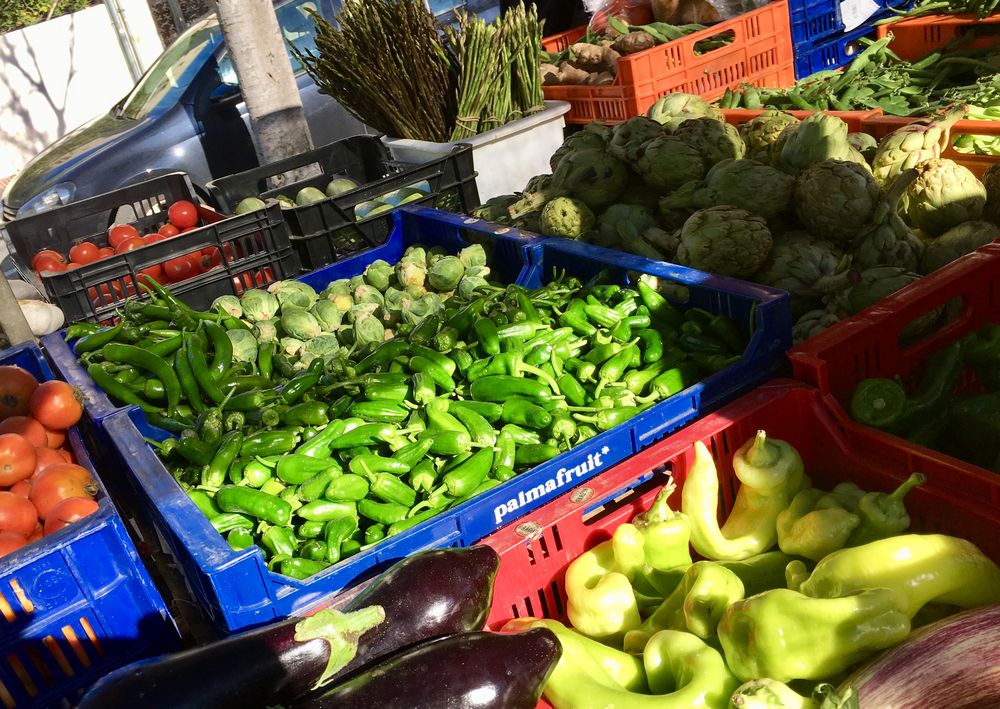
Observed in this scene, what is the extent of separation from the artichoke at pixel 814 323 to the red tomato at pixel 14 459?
269 cm

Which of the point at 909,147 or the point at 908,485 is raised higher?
the point at 909,147

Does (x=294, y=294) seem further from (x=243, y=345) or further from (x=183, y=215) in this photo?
(x=183, y=215)

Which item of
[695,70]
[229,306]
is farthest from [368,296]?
[695,70]

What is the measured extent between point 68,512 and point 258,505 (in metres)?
0.58

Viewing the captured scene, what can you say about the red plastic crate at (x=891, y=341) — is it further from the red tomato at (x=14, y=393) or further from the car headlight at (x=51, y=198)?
the car headlight at (x=51, y=198)

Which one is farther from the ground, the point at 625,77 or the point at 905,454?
the point at 625,77

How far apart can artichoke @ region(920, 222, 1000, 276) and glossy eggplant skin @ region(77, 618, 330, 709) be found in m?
2.87

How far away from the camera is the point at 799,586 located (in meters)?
1.96

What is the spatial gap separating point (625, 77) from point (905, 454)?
3.86 metres

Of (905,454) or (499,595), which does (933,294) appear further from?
(499,595)

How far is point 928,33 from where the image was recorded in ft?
19.4

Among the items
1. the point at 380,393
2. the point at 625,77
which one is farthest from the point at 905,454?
the point at 625,77

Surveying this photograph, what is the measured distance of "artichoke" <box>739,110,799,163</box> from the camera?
428 cm

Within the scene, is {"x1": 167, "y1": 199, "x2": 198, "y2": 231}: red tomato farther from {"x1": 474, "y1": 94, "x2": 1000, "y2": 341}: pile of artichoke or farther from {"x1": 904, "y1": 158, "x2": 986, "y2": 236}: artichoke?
{"x1": 904, "y1": 158, "x2": 986, "y2": 236}: artichoke
